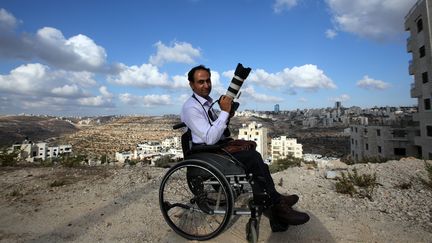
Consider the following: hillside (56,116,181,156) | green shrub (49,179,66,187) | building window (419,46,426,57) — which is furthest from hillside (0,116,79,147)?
building window (419,46,426,57)

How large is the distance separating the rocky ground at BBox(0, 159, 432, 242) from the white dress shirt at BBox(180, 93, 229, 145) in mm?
1134

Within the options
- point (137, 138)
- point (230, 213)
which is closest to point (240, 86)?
point (230, 213)

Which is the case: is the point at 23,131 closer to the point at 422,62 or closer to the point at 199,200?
the point at 422,62

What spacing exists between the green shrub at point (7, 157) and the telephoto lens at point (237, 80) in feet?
27.6

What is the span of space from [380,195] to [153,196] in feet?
12.0

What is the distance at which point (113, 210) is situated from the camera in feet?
13.1

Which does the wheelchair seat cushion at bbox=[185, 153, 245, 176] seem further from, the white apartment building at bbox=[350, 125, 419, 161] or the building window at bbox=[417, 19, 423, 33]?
the building window at bbox=[417, 19, 423, 33]

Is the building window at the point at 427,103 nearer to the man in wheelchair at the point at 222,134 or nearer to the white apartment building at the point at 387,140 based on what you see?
the white apartment building at the point at 387,140

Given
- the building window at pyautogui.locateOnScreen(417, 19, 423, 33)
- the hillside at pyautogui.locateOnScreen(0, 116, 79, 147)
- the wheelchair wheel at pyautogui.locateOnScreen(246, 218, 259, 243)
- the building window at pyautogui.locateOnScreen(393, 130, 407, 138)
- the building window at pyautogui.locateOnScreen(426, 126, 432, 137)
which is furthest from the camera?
the hillside at pyautogui.locateOnScreen(0, 116, 79, 147)

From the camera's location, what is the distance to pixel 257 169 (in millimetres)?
2553

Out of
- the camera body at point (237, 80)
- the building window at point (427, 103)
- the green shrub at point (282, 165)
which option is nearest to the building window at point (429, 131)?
the building window at point (427, 103)

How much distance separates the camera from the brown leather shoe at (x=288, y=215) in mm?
2672

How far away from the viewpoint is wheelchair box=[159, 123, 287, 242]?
8.41 feet

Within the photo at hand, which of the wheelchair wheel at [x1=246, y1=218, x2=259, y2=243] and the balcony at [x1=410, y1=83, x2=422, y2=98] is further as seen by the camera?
the balcony at [x1=410, y1=83, x2=422, y2=98]
